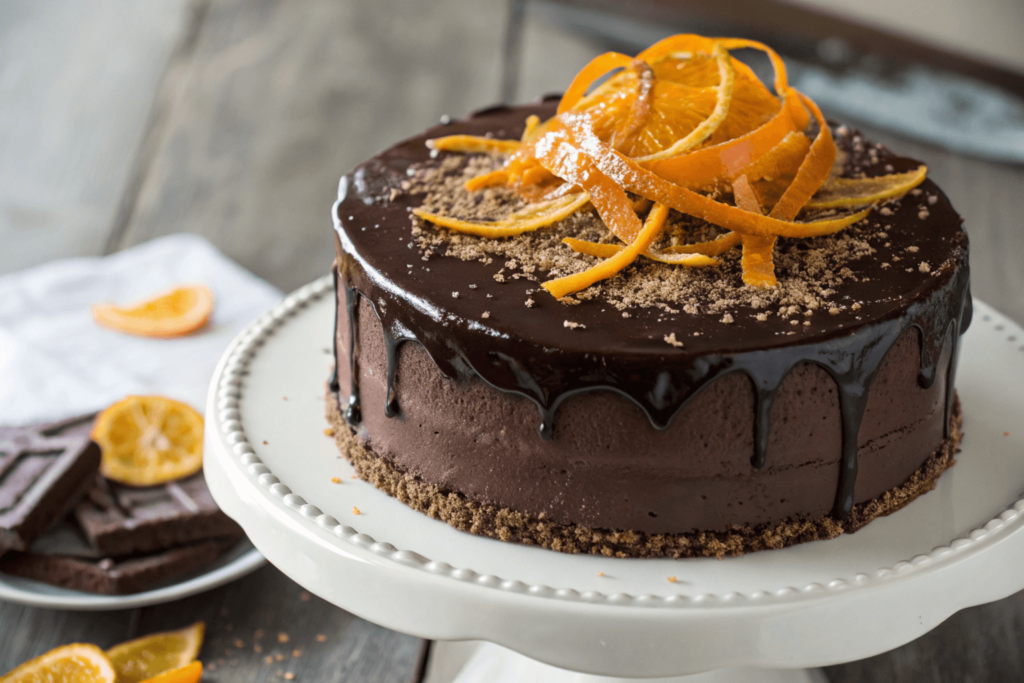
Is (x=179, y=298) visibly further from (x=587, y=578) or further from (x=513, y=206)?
(x=587, y=578)

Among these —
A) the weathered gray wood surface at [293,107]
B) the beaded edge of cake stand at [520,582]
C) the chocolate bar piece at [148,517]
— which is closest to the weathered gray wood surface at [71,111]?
the weathered gray wood surface at [293,107]

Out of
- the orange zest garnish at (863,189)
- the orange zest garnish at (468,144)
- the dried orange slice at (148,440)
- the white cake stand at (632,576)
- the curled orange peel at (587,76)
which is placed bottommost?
the dried orange slice at (148,440)

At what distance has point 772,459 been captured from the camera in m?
1.54

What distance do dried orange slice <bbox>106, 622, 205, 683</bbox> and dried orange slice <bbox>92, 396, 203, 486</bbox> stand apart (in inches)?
17.0

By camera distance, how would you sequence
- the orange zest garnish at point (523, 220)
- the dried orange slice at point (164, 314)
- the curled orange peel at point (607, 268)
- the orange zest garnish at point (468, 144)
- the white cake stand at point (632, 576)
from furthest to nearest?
the dried orange slice at point (164, 314), the orange zest garnish at point (468, 144), the orange zest garnish at point (523, 220), the curled orange peel at point (607, 268), the white cake stand at point (632, 576)

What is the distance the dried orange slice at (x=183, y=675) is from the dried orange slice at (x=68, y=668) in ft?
0.32

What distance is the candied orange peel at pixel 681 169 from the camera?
1.60 metres

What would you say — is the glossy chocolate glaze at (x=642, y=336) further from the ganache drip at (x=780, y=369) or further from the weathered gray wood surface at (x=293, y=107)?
the weathered gray wood surface at (x=293, y=107)

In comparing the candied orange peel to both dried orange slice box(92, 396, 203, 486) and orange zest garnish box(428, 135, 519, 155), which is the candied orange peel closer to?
orange zest garnish box(428, 135, 519, 155)

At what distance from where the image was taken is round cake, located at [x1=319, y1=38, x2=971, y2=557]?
4.78 feet

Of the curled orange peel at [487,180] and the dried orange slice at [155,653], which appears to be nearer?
the curled orange peel at [487,180]

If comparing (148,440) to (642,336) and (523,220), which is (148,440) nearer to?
(523,220)

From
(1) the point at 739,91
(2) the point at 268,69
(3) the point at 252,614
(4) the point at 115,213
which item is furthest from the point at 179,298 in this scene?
(1) the point at 739,91

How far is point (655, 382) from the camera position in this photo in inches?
56.1
